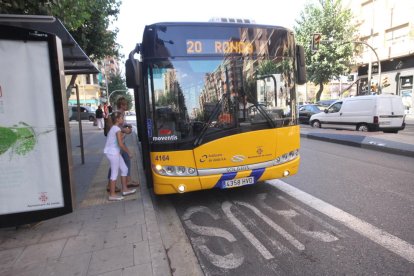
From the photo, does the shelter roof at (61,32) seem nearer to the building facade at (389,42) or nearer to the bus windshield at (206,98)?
the bus windshield at (206,98)

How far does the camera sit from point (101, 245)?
3646 mm

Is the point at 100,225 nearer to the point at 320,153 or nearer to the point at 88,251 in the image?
the point at 88,251

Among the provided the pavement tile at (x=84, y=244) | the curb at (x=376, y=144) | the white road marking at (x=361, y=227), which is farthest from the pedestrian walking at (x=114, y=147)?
the curb at (x=376, y=144)

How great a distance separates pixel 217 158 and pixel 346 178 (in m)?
3.47

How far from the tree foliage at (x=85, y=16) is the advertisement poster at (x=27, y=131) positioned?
197 centimetres

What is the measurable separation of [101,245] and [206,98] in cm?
242

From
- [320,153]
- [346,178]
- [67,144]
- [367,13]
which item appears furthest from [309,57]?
[67,144]

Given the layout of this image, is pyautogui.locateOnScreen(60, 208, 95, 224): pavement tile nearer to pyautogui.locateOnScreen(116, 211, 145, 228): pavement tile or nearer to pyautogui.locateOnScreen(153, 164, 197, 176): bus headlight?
pyautogui.locateOnScreen(116, 211, 145, 228): pavement tile

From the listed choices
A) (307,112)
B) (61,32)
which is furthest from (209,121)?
(307,112)

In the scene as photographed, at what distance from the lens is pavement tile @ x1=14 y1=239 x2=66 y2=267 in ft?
11.1

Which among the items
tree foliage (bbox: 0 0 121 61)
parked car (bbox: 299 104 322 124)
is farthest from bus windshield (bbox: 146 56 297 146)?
parked car (bbox: 299 104 322 124)

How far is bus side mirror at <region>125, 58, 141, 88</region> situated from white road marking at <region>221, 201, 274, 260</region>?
239 cm

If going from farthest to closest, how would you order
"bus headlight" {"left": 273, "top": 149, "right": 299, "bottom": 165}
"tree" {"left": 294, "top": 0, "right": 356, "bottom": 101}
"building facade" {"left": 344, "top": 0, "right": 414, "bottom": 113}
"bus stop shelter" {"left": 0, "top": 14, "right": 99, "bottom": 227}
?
"tree" {"left": 294, "top": 0, "right": 356, "bottom": 101} < "building facade" {"left": 344, "top": 0, "right": 414, "bottom": 113} < "bus headlight" {"left": 273, "top": 149, "right": 299, "bottom": 165} < "bus stop shelter" {"left": 0, "top": 14, "right": 99, "bottom": 227}

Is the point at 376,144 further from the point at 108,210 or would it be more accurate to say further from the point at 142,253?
the point at 142,253
